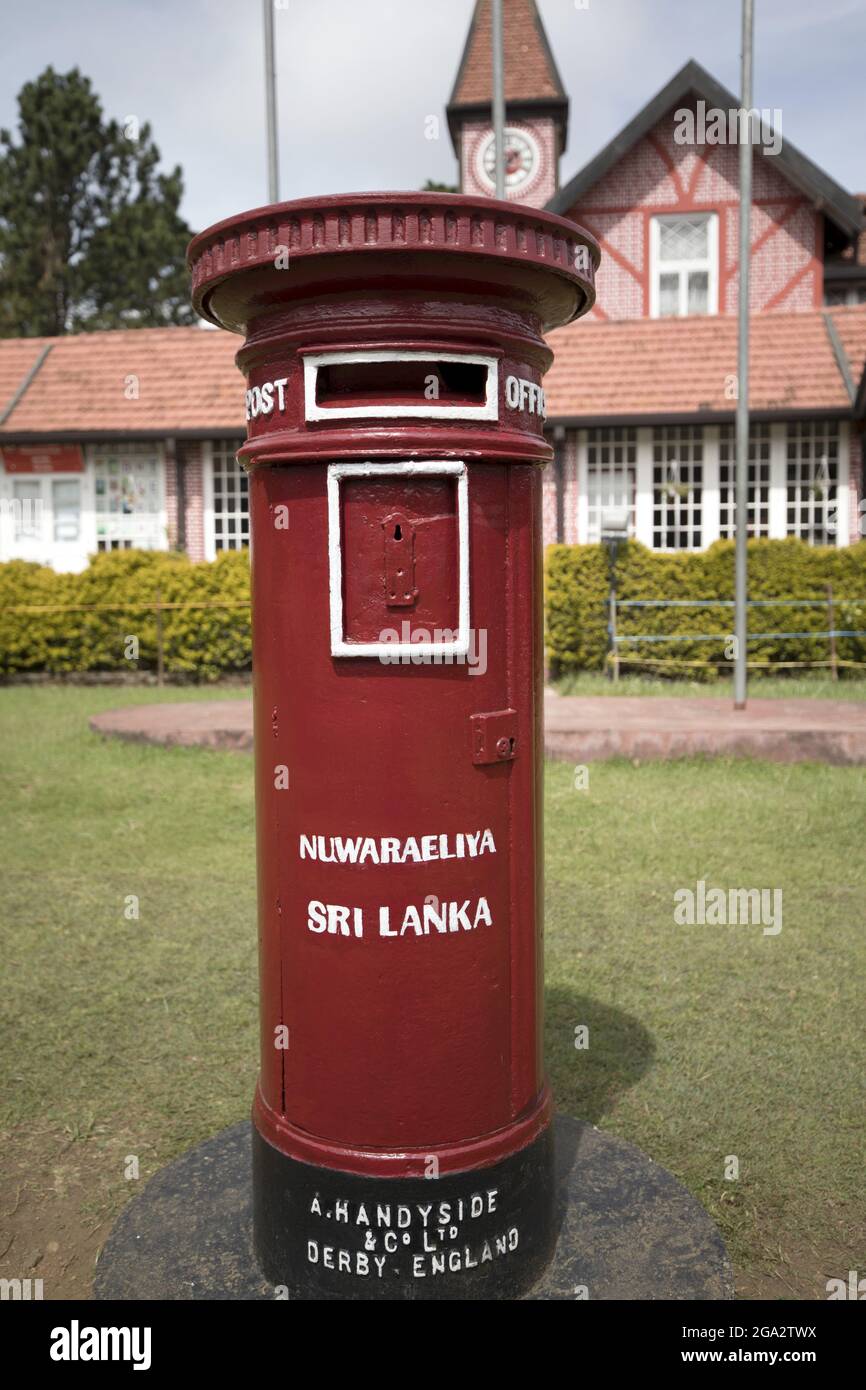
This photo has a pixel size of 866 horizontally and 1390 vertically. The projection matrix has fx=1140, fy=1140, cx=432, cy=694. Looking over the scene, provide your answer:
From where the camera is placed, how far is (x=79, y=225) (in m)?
38.8

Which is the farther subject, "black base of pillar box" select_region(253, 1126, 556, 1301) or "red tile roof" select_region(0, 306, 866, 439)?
"red tile roof" select_region(0, 306, 866, 439)

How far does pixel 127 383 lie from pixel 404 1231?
19.4 meters

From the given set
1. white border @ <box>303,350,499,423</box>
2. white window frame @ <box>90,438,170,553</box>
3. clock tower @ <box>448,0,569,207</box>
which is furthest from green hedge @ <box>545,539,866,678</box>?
clock tower @ <box>448,0,569,207</box>

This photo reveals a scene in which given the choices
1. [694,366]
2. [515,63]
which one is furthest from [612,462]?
[515,63]

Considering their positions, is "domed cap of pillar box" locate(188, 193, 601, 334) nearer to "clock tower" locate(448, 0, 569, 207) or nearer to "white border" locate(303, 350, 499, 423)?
"white border" locate(303, 350, 499, 423)

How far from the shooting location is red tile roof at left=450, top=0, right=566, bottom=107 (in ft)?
97.1

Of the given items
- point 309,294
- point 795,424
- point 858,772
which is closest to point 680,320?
point 795,424

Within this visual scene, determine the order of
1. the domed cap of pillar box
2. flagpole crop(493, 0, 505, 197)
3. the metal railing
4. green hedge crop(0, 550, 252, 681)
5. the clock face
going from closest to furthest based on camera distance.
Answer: the domed cap of pillar box
flagpole crop(493, 0, 505, 197)
the metal railing
green hedge crop(0, 550, 252, 681)
the clock face

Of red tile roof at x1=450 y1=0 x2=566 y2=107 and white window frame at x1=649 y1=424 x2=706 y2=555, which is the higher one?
red tile roof at x1=450 y1=0 x2=566 y2=107

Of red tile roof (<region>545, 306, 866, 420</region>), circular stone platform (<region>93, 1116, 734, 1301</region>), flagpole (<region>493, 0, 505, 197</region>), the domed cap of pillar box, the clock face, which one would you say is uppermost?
the clock face

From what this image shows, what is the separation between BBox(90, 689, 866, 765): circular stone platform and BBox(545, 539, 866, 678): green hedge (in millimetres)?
2876

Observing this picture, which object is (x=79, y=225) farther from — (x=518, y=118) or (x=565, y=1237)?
(x=565, y=1237)

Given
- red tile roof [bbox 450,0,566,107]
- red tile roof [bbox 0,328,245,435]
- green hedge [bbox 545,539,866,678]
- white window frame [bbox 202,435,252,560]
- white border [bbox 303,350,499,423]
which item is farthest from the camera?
red tile roof [bbox 450,0,566,107]

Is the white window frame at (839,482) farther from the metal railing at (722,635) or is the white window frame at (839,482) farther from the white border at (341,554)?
the white border at (341,554)
